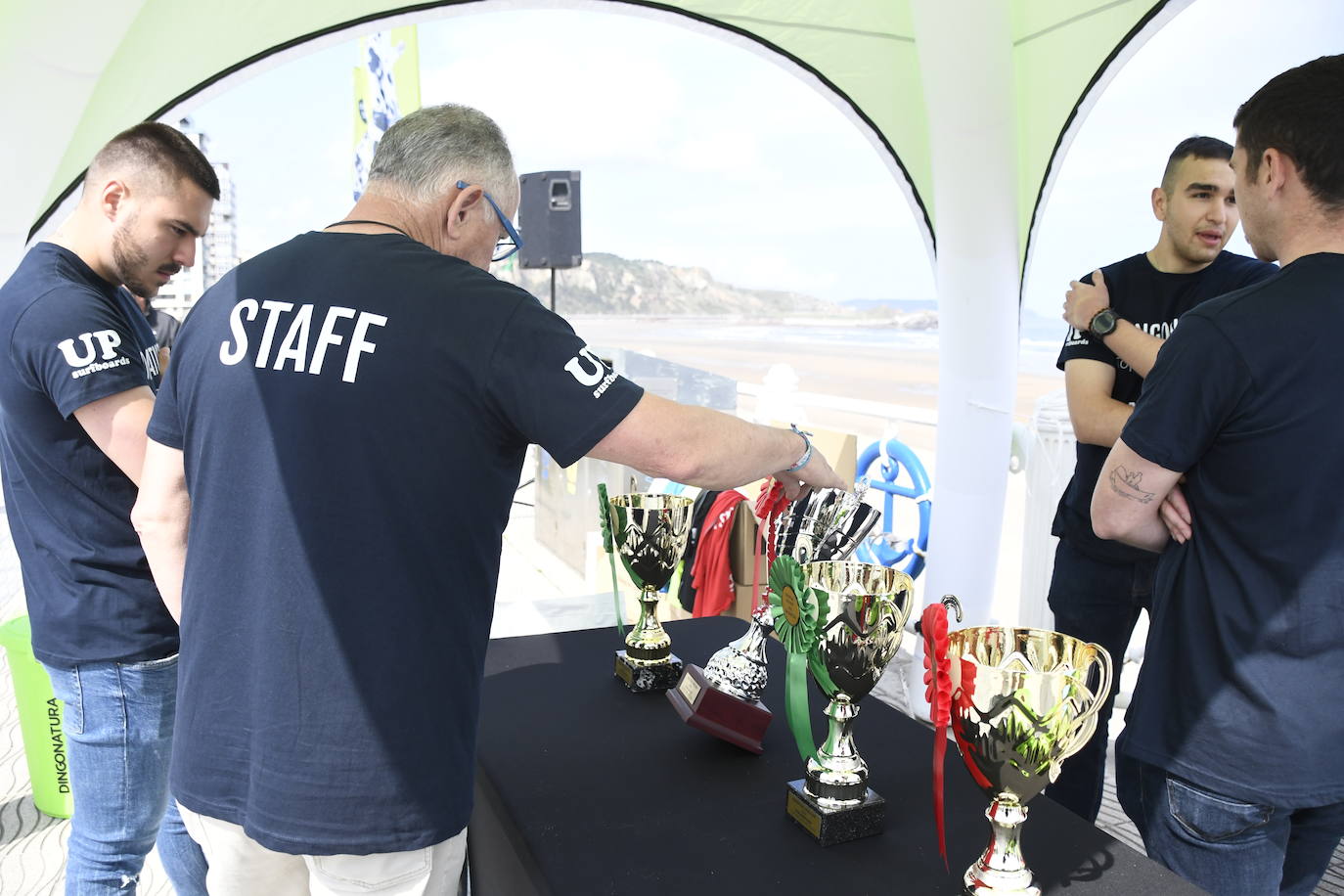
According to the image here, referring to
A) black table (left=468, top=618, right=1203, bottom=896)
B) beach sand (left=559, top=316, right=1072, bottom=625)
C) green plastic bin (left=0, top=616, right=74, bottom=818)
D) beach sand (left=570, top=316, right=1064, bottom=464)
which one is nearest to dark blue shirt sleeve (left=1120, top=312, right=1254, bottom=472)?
black table (left=468, top=618, right=1203, bottom=896)

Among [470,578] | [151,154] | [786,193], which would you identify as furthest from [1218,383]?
[786,193]

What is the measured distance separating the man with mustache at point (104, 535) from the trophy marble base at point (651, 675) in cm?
77

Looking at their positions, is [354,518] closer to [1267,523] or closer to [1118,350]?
[1267,523]

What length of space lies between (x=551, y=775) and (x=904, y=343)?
38.0m

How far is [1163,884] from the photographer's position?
3.14 feet

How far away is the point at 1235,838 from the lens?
112 centimetres

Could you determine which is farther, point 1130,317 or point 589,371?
point 1130,317

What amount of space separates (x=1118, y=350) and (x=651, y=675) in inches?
41.5

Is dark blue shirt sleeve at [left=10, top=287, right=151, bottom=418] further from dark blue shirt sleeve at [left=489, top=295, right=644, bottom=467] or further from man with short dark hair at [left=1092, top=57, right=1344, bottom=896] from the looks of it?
man with short dark hair at [left=1092, top=57, right=1344, bottom=896]

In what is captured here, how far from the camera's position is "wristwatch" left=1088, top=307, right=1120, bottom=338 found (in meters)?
1.69

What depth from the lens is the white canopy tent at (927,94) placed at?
220cm

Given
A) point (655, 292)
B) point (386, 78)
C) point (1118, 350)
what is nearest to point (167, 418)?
point (1118, 350)

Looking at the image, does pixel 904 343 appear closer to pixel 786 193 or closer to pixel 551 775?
pixel 786 193

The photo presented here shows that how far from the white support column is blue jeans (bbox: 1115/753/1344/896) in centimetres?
186
